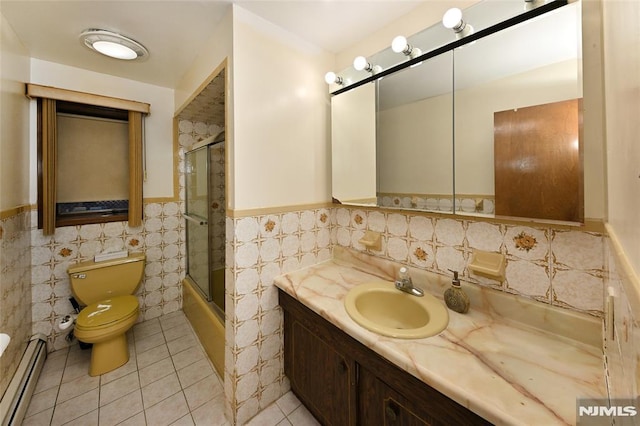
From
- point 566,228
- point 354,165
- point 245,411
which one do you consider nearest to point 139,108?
point 354,165

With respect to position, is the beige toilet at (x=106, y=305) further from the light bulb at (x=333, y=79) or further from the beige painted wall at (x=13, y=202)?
the light bulb at (x=333, y=79)

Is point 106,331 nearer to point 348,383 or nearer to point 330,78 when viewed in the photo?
point 348,383

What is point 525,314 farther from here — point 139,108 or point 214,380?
point 139,108

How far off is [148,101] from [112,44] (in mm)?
719

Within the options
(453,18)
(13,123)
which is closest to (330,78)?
(453,18)

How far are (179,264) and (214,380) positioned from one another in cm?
123

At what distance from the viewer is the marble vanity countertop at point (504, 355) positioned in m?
0.60

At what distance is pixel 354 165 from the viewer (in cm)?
158

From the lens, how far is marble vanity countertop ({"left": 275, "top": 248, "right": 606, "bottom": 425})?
1.97 ft

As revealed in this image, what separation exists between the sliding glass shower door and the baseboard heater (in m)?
1.03

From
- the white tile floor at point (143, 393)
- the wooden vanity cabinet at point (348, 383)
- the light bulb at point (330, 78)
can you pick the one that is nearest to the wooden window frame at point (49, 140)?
the white tile floor at point (143, 393)

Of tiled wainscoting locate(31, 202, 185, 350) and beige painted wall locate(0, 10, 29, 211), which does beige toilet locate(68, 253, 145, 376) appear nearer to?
tiled wainscoting locate(31, 202, 185, 350)

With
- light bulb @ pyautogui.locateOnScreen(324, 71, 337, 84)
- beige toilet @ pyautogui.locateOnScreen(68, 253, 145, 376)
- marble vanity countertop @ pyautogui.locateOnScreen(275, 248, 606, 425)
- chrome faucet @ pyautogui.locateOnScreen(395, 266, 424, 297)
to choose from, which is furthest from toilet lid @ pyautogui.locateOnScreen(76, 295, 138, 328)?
light bulb @ pyautogui.locateOnScreen(324, 71, 337, 84)

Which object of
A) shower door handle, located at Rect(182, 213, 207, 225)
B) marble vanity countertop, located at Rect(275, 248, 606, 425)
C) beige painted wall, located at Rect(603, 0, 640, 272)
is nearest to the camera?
beige painted wall, located at Rect(603, 0, 640, 272)
